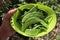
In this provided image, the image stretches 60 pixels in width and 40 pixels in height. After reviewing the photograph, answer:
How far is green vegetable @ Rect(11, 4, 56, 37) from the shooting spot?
0.95 metres

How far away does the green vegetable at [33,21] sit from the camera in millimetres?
950

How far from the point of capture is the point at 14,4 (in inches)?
53.4

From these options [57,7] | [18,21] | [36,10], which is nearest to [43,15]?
[36,10]

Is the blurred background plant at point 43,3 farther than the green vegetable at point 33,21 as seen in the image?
Yes

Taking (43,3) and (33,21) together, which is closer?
(33,21)

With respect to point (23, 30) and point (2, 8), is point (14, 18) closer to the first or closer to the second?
point (23, 30)

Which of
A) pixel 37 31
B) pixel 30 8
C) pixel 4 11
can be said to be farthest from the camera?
pixel 4 11

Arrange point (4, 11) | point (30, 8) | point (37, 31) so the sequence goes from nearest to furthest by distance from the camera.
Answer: point (37, 31), point (30, 8), point (4, 11)

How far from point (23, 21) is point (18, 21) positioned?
5 cm

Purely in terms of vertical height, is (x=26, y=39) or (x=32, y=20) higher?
(x=32, y=20)

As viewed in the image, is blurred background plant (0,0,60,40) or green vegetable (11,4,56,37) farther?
blurred background plant (0,0,60,40)

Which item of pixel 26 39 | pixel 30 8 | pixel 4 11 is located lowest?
pixel 26 39

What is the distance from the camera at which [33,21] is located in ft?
Answer: 3.23

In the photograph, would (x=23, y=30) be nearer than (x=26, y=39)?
Yes
